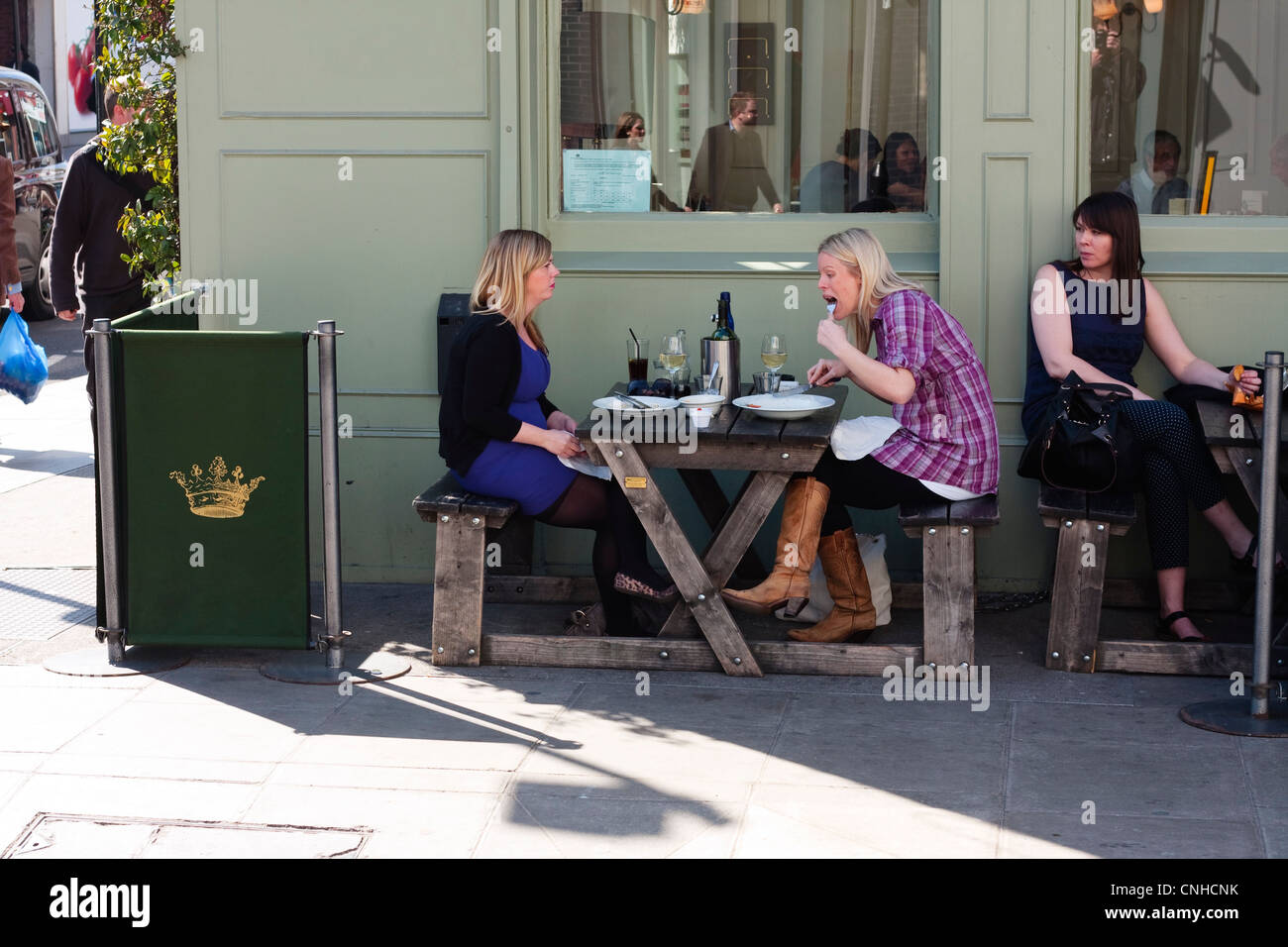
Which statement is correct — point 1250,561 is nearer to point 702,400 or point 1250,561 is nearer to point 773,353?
point 773,353

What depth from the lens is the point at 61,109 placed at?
75.5 feet

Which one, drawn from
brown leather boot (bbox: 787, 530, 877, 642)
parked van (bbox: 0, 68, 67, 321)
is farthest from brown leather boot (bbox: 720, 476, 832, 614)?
parked van (bbox: 0, 68, 67, 321)

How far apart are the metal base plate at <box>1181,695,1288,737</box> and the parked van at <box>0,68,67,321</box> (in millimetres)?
12443

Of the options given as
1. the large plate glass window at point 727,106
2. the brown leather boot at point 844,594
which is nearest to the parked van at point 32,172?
the large plate glass window at point 727,106

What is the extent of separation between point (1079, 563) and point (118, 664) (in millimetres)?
3261

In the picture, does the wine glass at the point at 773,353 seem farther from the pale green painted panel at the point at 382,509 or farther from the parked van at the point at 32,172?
the parked van at the point at 32,172

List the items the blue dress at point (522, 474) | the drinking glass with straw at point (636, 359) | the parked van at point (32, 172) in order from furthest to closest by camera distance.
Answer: the parked van at point (32, 172)
the drinking glass with straw at point (636, 359)
the blue dress at point (522, 474)

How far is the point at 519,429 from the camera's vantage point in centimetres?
534

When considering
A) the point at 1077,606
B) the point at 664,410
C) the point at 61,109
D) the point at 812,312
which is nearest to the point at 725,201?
the point at 812,312

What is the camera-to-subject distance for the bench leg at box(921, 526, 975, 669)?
5105 millimetres

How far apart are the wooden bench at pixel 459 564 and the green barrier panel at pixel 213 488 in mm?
442

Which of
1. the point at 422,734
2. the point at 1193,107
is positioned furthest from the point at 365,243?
the point at 1193,107

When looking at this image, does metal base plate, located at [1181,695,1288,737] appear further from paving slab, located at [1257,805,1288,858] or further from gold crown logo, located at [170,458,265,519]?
gold crown logo, located at [170,458,265,519]

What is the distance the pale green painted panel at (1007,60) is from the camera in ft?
19.3
